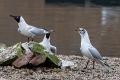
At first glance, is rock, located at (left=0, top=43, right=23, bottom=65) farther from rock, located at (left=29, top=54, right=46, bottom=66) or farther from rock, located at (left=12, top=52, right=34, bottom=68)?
rock, located at (left=29, top=54, right=46, bottom=66)

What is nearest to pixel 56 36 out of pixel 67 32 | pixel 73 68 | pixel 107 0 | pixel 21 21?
pixel 67 32

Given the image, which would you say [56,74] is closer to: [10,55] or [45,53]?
[45,53]

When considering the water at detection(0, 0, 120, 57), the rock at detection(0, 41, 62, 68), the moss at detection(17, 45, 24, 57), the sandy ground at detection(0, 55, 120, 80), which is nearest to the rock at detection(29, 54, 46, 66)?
the rock at detection(0, 41, 62, 68)

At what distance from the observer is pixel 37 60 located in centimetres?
632

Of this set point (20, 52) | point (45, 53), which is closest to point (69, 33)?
point (20, 52)

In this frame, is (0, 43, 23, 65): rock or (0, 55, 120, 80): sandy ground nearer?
(0, 55, 120, 80): sandy ground

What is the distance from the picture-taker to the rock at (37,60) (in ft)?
20.6

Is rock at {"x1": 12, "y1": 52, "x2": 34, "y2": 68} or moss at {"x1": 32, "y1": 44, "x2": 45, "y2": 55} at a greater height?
moss at {"x1": 32, "y1": 44, "x2": 45, "y2": 55}

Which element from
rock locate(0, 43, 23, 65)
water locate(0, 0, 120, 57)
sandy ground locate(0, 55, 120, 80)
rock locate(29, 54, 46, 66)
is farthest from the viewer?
water locate(0, 0, 120, 57)

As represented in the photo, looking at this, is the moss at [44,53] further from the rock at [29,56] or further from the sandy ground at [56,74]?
the sandy ground at [56,74]

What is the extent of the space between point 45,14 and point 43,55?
12.9m

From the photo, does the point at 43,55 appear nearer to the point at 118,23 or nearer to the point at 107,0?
the point at 118,23

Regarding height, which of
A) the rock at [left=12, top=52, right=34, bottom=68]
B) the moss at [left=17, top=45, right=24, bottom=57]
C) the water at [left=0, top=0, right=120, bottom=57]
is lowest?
the water at [left=0, top=0, right=120, bottom=57]

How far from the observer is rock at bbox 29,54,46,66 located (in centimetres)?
629
